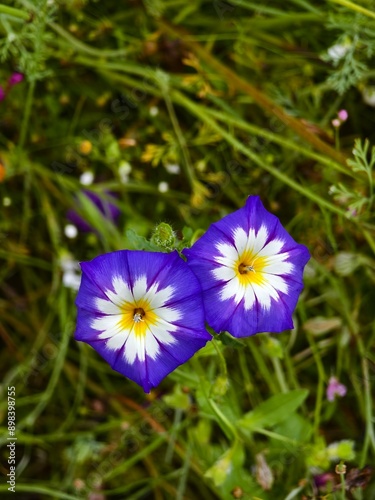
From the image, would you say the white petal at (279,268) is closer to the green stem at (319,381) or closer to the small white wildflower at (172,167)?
the green stem at (319,381)

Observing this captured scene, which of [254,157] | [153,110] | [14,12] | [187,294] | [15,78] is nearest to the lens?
[187,294]

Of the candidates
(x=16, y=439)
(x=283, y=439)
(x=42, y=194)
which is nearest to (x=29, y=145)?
(x=42, y=194)

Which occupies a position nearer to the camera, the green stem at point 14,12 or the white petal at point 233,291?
the white petal at point 233,291

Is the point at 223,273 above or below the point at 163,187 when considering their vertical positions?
below

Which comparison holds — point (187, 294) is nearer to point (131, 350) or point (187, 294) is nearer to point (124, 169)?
point (131, 350)

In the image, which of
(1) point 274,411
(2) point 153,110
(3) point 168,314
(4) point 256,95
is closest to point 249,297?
(3) point 168,314

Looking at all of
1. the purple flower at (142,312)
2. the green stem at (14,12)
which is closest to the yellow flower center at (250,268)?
the purple flower at (142,312)

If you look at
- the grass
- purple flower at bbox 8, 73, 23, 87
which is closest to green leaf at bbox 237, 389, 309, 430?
the grass
